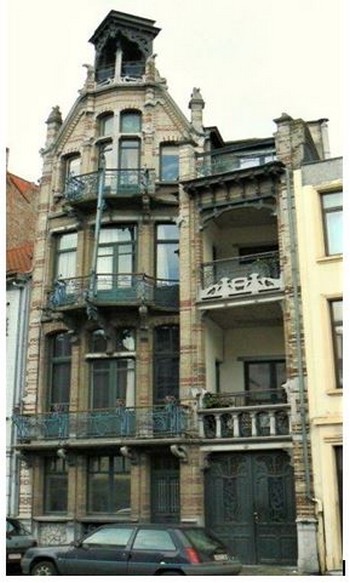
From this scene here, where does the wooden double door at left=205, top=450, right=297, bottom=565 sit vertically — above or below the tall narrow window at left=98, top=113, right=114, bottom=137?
below

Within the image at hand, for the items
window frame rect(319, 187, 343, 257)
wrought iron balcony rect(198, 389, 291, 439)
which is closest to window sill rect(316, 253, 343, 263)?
window frame rect(319, 187, 343, 257)

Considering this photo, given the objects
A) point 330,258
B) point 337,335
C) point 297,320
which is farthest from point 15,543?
point 330,258

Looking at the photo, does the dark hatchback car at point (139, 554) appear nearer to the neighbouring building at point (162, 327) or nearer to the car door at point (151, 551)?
the car door at point (151, 551)

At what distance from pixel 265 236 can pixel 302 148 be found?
352 centimetres

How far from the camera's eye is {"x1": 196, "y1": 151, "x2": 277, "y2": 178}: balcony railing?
66.5 feet

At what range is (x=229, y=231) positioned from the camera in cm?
2258

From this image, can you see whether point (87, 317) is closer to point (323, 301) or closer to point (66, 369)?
point (66, 369)

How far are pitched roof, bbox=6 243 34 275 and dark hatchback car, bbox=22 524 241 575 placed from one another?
13.2 meters

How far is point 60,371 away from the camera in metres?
22.2

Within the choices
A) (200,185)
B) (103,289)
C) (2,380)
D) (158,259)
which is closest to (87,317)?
(103,289)

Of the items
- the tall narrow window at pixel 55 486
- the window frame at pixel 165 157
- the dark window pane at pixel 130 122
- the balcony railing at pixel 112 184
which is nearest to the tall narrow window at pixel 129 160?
the balcony railing at pixel 112 184

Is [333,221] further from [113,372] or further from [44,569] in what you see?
[44,569]

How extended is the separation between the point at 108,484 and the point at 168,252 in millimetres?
7730

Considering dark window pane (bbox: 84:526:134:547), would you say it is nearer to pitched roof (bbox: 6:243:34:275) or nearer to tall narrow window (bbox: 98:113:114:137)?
pitched roof (bbox: 6:243:34:275)
